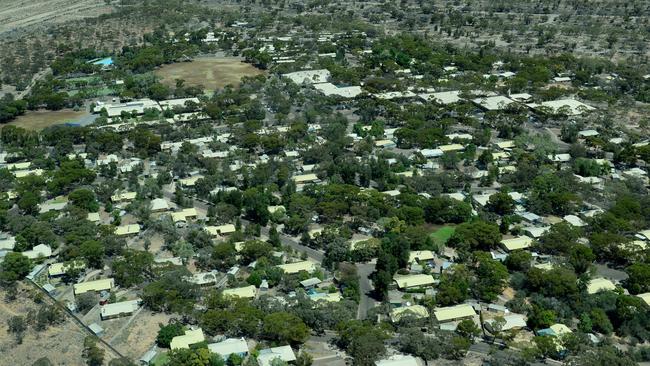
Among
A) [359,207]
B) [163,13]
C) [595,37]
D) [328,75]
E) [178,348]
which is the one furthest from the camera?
[163,13]

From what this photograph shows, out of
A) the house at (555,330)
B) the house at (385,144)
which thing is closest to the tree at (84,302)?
the house at (555,330)

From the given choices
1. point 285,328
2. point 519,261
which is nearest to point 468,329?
point 519,261

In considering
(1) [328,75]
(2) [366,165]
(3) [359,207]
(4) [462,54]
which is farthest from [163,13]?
(3) [359,207]

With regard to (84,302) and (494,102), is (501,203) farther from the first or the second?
(84,302)

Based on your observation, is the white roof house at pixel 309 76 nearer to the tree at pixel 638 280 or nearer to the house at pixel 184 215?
the house at pixel 184 215

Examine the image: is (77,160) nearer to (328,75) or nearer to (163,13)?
(328,75)

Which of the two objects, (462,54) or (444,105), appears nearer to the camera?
(444,105)

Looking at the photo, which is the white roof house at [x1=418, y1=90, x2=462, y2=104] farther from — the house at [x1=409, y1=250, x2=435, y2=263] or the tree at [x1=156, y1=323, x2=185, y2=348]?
the tree at [x1=156, y1=323, x2=185, y2=348]
